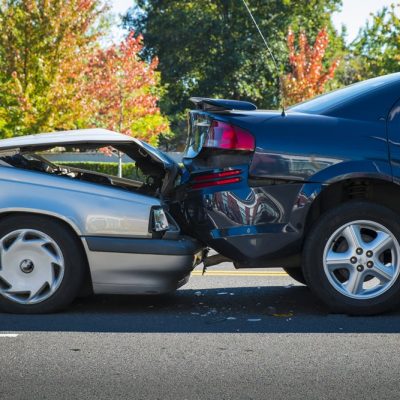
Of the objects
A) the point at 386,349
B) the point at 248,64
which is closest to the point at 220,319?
the point at 386,349

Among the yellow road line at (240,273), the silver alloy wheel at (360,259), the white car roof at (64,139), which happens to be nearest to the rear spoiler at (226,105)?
the white car roof at (64,139)

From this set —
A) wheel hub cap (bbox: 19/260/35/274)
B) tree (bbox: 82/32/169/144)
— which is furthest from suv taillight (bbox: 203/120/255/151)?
tree (bbox: 82/32/169/144)

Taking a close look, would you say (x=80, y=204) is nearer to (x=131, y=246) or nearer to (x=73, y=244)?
(x=73, y=244)

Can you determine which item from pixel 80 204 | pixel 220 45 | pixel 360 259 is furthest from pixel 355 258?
pixel 220 45

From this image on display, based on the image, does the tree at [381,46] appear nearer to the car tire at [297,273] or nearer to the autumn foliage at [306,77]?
the autumn foliage at [306,77]

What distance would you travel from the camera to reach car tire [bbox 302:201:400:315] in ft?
18.2

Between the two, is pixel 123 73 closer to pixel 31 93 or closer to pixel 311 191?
pixel 31 93

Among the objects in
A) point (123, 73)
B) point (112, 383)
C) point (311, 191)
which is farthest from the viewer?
point (123, 73)

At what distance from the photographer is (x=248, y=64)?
4725 centimetres

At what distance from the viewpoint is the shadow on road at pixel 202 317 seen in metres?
5.30

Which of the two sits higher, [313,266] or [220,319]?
[313,266]

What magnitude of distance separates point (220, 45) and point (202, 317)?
43469 mm

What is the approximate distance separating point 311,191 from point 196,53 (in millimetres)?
43703

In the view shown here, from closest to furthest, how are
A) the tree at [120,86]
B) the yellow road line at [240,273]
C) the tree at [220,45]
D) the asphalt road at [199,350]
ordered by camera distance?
the asphalt road at [199,350] → the yellow road line at [240,273] → the tree at [120,86] → the tree at [220,45]
